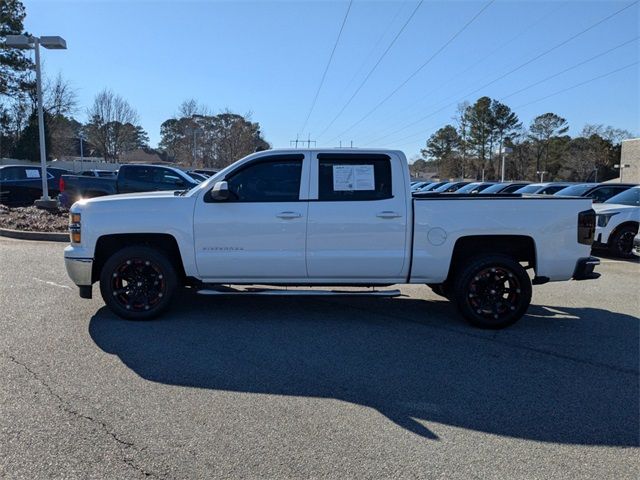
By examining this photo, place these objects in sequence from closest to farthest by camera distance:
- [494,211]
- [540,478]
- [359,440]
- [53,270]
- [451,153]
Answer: [540,478] < [359,440] < [494,211] < [53,270] < [451,153]

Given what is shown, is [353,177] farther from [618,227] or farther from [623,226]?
[623,226]

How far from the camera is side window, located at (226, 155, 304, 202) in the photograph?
5.84m

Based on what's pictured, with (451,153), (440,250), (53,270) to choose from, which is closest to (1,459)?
(440,250)

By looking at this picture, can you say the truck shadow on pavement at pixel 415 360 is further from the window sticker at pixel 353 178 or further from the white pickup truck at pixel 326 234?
the window sticker at pixel 353 178

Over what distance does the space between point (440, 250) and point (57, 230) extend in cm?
1102

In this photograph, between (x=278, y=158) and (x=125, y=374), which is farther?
(x=278, y=158)

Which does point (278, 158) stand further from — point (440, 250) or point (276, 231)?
point (440, 250)

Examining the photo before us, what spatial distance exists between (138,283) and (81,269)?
65cm

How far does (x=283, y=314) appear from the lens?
6277mm

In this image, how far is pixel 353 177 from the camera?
586 centimetres

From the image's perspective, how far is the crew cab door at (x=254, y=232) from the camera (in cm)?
573

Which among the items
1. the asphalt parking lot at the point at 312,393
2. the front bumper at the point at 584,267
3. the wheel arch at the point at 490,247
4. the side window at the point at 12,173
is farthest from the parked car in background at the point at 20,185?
the front bumper at the point at 584,267

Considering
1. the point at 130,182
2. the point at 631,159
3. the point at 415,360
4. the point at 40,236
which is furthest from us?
the point at 631,159

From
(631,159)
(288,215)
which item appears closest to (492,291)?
(288,215)
